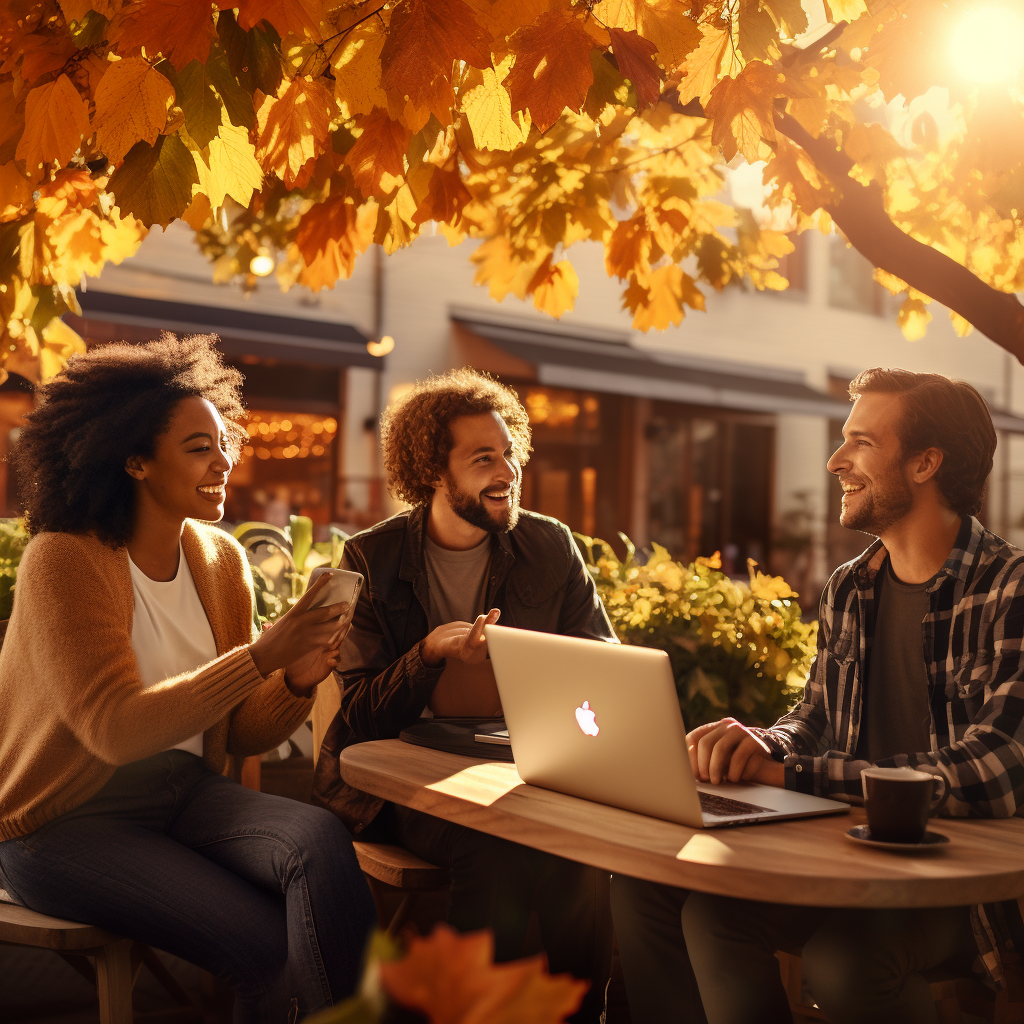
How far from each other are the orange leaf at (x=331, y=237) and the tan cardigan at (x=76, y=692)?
1.28m

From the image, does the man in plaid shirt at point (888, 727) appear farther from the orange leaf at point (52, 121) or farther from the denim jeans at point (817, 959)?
the orange leaf at point (52, 121)

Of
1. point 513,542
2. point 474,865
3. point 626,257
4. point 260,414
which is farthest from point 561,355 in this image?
point 474,865

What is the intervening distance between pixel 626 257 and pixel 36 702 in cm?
250

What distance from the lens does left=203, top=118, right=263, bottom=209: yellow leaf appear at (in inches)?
81.5

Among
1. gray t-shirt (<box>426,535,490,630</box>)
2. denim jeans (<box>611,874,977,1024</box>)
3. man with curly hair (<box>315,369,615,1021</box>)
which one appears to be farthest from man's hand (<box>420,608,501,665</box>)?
denim jeans (<box>611,874,977,1024</box>)

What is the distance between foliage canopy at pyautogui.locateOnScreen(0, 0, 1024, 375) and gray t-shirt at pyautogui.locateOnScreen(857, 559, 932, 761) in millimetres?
907

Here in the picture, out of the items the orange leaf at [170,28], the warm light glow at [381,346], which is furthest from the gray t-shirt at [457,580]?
the warm light glow at [381,346]

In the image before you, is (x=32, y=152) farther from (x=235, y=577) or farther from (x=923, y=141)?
(x=923, y=141)

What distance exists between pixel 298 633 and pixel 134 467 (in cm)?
60

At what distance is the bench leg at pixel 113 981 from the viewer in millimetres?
2154

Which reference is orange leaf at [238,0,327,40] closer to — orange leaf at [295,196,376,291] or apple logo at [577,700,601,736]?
apple logo at [577,700,601,736]

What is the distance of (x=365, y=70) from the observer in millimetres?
2008

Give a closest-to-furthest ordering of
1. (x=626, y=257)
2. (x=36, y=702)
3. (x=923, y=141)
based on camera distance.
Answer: (x=36, y=702), (x=923, y=141), (x=626, y=257)

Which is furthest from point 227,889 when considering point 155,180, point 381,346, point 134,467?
point 381,346
